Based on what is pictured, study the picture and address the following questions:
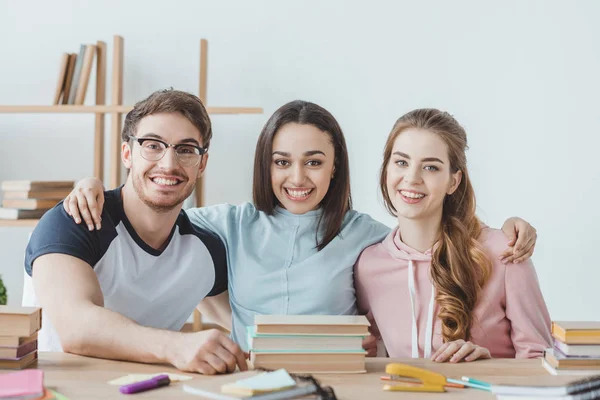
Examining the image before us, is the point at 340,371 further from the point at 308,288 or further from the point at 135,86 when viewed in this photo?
the point at 135,86

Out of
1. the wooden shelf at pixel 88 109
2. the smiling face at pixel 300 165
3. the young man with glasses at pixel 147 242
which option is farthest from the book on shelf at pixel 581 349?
the wooden shelf at pixel 88 109

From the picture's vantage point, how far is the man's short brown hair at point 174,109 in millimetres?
2129

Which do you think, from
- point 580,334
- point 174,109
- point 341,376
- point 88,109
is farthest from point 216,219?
point 88,109

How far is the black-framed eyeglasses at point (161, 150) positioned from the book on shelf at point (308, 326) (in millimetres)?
735

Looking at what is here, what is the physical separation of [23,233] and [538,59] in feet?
10.3

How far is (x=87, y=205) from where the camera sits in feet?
6.62

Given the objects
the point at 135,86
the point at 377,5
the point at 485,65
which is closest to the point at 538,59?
the point at 485,65

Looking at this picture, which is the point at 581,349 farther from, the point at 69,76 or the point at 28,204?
the point at 69,76

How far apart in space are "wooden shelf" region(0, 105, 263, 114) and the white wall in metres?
0.29

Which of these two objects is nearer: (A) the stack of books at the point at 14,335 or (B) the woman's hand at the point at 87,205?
(A) the stack of books at the point at 14,335

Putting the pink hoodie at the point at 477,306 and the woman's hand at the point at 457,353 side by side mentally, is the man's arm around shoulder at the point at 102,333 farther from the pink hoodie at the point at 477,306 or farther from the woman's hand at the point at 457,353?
the pink hoodie at the point at 477,306

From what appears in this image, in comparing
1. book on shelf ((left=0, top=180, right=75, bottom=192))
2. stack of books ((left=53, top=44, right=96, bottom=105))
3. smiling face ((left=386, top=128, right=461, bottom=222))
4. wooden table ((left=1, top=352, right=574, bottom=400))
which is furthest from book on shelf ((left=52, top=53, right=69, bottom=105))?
wooden table ((left=1, top=352, right=574, bottom=400))

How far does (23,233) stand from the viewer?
418 centimetres

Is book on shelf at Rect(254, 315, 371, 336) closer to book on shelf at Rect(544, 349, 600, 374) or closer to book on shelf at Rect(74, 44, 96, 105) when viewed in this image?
book on shelf at Rect(544, 349, 600, 374)
